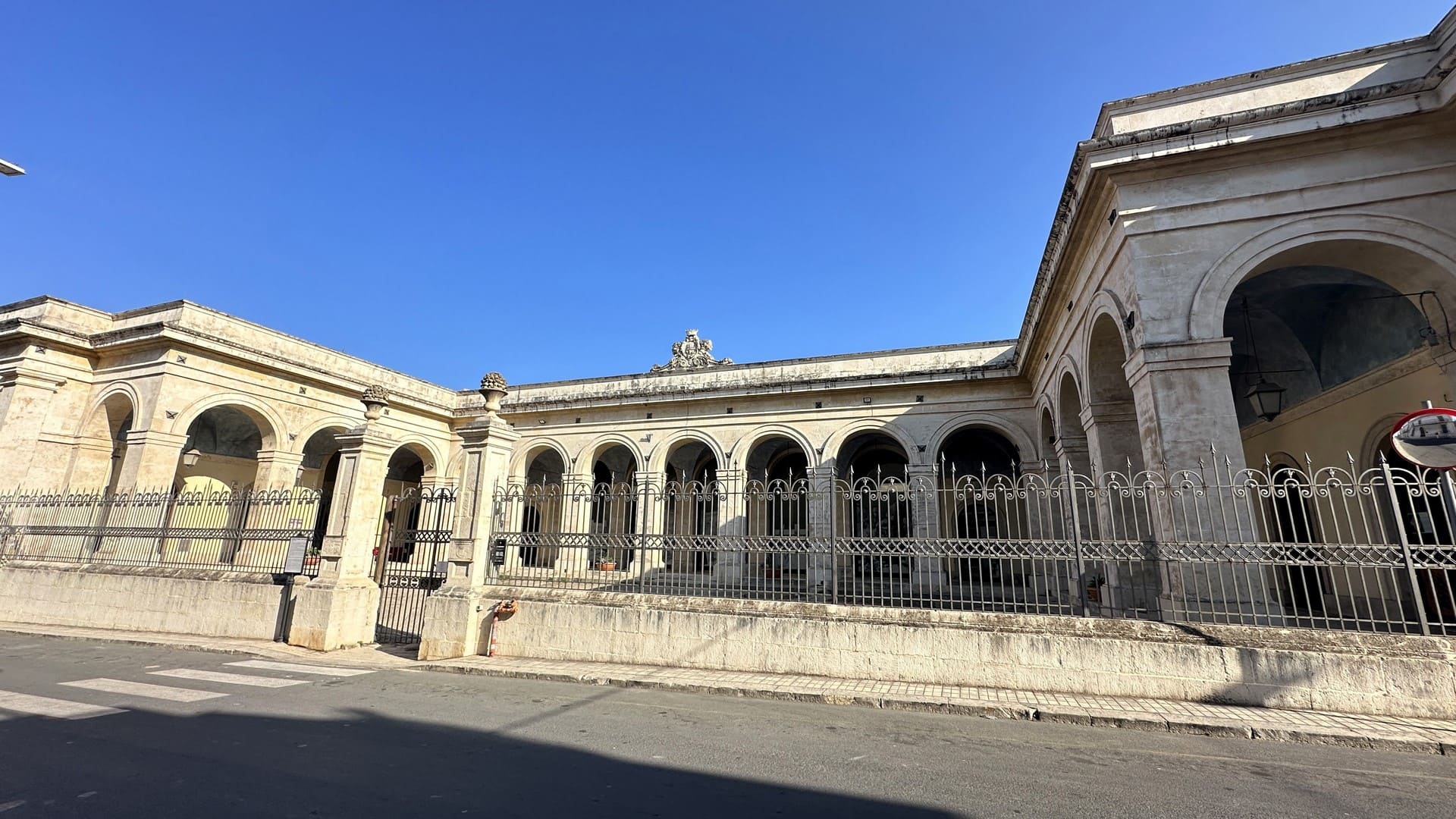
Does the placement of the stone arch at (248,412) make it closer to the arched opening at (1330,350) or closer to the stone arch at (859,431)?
the stone arch at (859,431)

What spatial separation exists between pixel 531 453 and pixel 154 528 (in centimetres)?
966

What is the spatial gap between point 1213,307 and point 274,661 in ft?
37.5

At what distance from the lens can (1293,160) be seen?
22.6 feet

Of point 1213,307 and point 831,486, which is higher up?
point 1213,307

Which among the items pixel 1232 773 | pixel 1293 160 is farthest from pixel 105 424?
pixel 1293 160

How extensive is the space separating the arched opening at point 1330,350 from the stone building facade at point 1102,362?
4cm

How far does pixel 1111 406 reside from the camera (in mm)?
8898

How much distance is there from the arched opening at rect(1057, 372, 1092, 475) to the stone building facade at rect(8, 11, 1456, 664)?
42mm

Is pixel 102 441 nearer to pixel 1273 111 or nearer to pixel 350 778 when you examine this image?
pixel 350 778

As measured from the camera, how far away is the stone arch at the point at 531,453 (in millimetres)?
18078

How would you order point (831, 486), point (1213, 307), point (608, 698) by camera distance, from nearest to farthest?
1. point (608, 698)
2. point (1213, 307)
3. point (831, 486)

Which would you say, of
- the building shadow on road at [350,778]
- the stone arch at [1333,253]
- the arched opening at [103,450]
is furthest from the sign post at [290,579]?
the stone arch at [1333,253]

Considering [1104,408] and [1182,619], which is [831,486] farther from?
[1104,408]

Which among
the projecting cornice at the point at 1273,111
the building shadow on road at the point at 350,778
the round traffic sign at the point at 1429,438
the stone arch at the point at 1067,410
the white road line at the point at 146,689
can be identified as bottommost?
the building shadow on road at the point at 350,778
